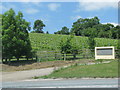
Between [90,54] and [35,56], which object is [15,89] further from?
[90,54]

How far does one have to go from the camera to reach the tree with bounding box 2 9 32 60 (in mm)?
19656

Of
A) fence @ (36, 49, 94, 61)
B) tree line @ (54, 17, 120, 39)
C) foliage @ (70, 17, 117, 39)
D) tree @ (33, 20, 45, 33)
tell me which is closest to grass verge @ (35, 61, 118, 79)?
fence @ (36, 49, 94, 61)

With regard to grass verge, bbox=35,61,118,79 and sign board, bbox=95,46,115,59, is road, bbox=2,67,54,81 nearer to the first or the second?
grass verge, bbox=35,61,118,79

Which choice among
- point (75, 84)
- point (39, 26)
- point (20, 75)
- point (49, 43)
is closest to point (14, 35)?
point (20, 75)

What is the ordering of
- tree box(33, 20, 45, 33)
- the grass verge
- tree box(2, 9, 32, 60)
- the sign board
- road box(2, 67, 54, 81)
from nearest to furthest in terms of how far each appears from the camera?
1. the grass verge
2. road box(2, 67, 54, 81)
3. tree box(2, 9, 32, 60)
4. the sign board
5. tree box(33, 20, 45, 33)

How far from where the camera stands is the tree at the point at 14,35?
19656 millimetres

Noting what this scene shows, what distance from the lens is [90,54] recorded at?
88.5 feet

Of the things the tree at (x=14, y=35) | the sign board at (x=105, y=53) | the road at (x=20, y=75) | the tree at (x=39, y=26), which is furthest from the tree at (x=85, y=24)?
the road at (x=20, y=75)

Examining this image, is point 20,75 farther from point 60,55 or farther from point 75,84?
point 60,55

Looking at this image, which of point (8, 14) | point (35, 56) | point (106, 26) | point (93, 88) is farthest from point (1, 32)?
point (106, 26)

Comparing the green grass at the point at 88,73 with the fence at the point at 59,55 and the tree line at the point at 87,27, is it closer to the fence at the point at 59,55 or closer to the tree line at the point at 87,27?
the fence at the point at 59,55

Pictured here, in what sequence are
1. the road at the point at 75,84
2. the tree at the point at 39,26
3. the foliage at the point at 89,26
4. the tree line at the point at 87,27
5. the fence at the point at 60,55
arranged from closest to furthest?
the road at the point at 75,84 → the fence at the point at 60,55 → the tree line at the point at 87,27 → the foliage at the point at 89,26 → the tree at the point at 39,26

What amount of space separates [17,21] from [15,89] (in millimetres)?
14455

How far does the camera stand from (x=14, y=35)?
20.3 m
